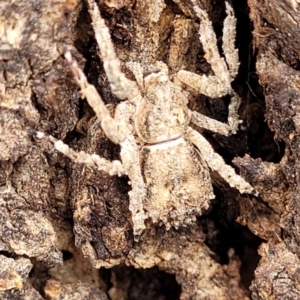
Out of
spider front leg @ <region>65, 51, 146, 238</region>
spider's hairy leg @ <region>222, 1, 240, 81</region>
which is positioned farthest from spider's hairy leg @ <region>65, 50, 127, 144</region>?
spider's hairy leg @ <region>222, 1, 240, 81</region>

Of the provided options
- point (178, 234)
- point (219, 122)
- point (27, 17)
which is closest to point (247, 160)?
point (219, 122)

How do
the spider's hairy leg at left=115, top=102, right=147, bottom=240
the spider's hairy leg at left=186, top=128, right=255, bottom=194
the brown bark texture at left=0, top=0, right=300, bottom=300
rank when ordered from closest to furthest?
the brown bark texture at left=0, top=0, right=300, bottom=300 → the spider's hairy leg at left=115, top=102, right=147, bottom=240 → the spider's hairy leg at left=186, top=128, right=255, bottom=194

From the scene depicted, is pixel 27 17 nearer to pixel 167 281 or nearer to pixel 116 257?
pixel 116 257

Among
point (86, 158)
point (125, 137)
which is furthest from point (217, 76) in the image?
point (86, 158)

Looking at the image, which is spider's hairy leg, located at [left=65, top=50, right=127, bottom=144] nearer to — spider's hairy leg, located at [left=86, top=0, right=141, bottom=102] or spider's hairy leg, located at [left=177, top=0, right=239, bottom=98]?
spider's hairy leg, located at [left=86, top=0, right=141, bottom=102]

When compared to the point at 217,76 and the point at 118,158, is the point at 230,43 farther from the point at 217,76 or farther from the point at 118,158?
the point at 118,158

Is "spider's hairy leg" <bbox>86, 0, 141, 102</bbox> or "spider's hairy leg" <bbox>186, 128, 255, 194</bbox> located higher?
"spider's hairy leg" <bbox>86, 0, 141, 102</bbox>

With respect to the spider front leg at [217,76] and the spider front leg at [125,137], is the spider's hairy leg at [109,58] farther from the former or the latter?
the spider front leg at [217,76]
